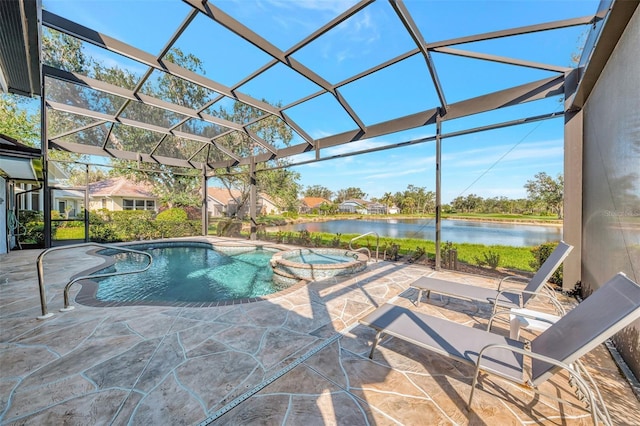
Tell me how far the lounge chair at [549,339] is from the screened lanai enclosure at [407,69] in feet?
3.45

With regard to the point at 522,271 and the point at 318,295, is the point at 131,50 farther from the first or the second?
the point at 522,271

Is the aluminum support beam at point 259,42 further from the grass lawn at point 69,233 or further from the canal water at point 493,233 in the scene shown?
the grass lawn at point 69,233

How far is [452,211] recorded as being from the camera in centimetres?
966

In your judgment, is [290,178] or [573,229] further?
[290,178]

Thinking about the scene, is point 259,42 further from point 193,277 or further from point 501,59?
point 193,277

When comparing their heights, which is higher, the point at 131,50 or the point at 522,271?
the point at 131,50

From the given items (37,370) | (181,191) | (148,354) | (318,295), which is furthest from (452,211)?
(181,191)

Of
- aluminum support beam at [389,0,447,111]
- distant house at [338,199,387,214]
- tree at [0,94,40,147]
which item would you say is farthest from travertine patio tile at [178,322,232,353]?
distant house at [338,199,387,214]

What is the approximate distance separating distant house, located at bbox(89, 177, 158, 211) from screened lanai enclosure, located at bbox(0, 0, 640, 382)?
1341 centimetres

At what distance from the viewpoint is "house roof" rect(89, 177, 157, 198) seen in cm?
1848

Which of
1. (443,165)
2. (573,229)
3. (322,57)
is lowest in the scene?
(573,229)

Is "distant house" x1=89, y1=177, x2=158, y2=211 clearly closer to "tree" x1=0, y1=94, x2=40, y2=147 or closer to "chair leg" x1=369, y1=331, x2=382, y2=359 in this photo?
"tree" x1=0, y1=94, x2=40, y2=147

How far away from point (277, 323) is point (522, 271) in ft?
20.8

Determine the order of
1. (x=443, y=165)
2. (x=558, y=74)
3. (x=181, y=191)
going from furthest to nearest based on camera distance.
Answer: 1. (x=181, y=191)
2. (x=443, y=165)
3. (x=558, y=74)
